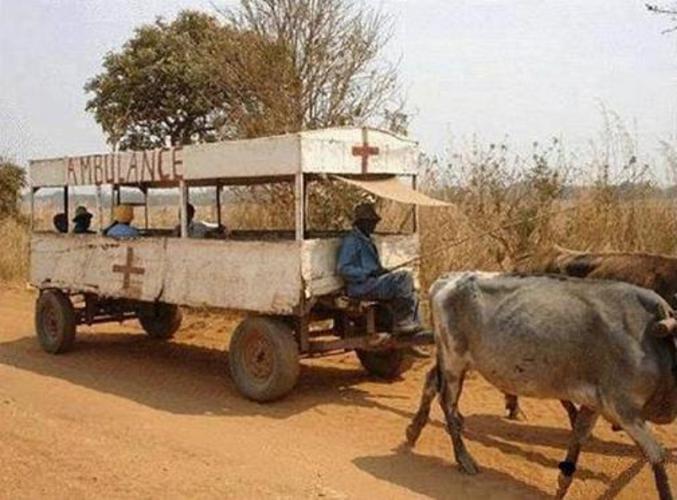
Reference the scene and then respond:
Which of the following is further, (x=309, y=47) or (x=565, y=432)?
(x=309, y=47)

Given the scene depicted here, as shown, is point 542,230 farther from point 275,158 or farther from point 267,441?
point 267,441

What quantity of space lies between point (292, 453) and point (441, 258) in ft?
19.9

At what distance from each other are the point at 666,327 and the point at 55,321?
29.1 ft

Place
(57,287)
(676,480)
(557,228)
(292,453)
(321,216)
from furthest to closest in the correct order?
1. (321,216)
2. (557,228)
3. (57,287)
4. (292,453)
5. (676,480)

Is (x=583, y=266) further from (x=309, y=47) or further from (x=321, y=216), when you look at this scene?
(x=309, y=47)

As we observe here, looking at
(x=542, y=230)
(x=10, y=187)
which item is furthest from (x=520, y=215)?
(x=10, y=187)

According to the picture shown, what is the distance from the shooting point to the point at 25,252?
67.8 ft

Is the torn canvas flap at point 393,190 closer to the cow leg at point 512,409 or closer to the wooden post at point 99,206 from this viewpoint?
the cow leg at point 512,409

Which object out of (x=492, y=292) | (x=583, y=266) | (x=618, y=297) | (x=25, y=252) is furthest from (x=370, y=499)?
(x=25, y=252)

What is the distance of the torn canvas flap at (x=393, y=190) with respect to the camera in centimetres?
907

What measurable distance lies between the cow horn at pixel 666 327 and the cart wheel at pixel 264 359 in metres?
3.98

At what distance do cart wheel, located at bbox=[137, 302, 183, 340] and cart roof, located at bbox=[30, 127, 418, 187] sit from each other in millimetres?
2409

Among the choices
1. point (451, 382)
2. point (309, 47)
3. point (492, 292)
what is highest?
point (309, 47)

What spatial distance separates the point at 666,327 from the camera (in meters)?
5.71
